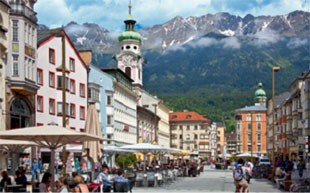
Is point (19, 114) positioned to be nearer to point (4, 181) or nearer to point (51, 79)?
point (51, 79)

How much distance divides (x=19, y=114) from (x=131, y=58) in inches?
3088

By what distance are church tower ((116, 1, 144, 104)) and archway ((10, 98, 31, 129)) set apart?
72988mm

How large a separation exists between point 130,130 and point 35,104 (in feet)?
168

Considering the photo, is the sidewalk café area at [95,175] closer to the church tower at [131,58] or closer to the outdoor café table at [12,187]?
the outdoor café table at [12,187]

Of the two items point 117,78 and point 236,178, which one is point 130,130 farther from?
point 236,178

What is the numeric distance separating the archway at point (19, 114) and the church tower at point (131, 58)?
73.0m

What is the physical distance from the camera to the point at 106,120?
89.9m

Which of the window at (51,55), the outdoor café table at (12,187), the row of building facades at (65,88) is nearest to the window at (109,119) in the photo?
the row of building facades at (65,88)

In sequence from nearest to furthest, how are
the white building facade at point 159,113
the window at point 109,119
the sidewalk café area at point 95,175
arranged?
the sidewalk café area at point 95,175
the window at point 109,119
the white building facade at point 159,113

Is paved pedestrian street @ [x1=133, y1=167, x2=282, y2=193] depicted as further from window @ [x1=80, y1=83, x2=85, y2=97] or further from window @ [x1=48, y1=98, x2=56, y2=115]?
window @ [x1=80, y1=83, x2=85, y2=97]

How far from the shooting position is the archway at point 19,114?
54.2 meters

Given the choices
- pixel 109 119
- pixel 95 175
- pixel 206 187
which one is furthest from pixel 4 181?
pixel 109 119

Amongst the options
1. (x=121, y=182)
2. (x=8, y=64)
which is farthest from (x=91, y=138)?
(x=8, y=64)

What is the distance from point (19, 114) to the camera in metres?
55.8
